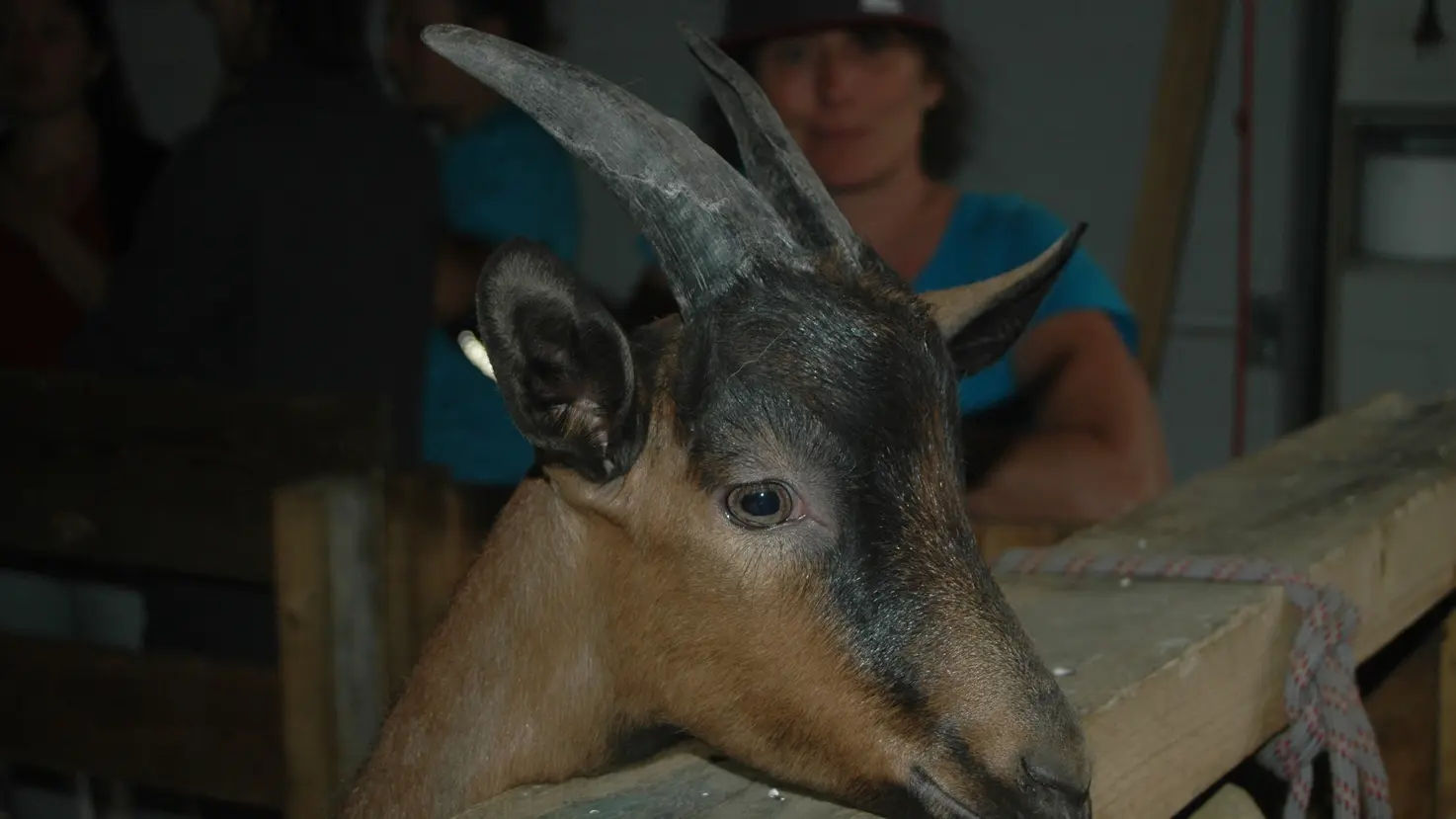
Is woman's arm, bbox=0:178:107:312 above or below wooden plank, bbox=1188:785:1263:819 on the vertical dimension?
above

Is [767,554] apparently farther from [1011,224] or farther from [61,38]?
[61,38]

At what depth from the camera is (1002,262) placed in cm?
284

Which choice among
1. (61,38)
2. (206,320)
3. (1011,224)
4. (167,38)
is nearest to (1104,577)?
(1011,224)

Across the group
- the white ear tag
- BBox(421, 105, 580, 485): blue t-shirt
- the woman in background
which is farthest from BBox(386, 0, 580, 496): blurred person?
the white ear tag

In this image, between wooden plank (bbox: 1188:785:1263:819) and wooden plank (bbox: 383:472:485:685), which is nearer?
wooden plank (bbox: 1188:785:1263:819)

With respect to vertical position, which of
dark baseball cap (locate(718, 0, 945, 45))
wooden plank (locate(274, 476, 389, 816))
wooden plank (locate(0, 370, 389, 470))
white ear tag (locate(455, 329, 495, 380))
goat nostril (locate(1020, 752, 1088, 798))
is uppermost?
dark baseball cap (locate(718, 0, 945, 45))

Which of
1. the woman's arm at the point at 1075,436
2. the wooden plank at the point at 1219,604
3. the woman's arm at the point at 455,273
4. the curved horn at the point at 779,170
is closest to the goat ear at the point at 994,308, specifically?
the curved horn at the point at 779,170

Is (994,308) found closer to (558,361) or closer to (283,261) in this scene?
(558,361)

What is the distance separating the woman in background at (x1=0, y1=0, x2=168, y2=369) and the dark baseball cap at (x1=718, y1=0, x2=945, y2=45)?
1.87 metres

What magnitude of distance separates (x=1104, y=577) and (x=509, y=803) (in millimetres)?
763

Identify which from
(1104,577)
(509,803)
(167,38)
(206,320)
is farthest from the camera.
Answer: (167,38)

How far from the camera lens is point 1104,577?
73.3 inches

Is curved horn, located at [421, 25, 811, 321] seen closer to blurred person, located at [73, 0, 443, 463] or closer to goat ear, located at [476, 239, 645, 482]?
goat ear, located at [476, 239, 645, 482]

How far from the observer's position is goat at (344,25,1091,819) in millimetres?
1418
